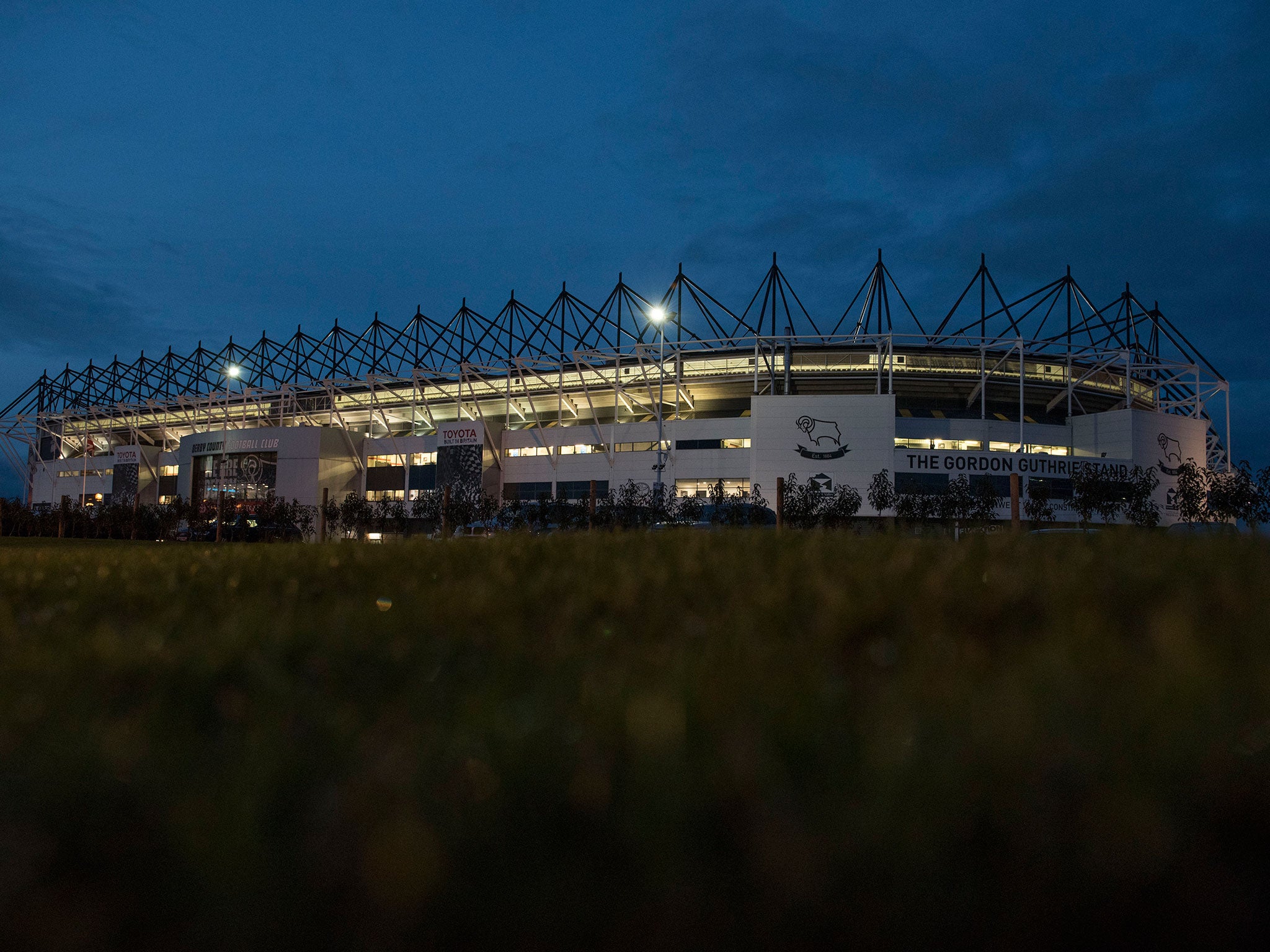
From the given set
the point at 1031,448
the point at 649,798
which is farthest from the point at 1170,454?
the point at 649,798

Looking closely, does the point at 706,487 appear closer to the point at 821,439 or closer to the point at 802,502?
the point at 821,439

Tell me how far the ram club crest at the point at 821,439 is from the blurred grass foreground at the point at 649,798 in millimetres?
47386

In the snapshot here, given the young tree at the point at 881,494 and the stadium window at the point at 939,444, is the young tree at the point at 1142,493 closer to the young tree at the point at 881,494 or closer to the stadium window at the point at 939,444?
the stadium window at the point at 939,444

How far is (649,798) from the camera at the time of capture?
825 millimetres

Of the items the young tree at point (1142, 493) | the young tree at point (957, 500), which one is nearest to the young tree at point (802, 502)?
the young tree at point (957, 500)

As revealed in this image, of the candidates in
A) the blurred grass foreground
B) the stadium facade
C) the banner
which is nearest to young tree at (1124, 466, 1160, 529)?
the stadium facade

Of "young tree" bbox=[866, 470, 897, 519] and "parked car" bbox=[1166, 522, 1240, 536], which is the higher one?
"young tree" bbox=[866, 470, 897, 519]

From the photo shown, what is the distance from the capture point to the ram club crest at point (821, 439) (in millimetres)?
47625

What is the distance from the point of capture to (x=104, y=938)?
73 cm

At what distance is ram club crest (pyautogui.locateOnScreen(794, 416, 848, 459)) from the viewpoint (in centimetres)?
4762

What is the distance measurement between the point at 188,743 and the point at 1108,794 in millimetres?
1177

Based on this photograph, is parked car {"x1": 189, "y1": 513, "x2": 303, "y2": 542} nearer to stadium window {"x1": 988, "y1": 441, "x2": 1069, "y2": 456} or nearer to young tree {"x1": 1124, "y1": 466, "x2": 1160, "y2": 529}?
stadium window {"x1": 988, "y1": 441, "x2": 1069, "y2": 456}

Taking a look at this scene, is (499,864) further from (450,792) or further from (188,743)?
(188,743)

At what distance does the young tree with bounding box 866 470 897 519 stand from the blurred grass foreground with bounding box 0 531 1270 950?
42.6 m
